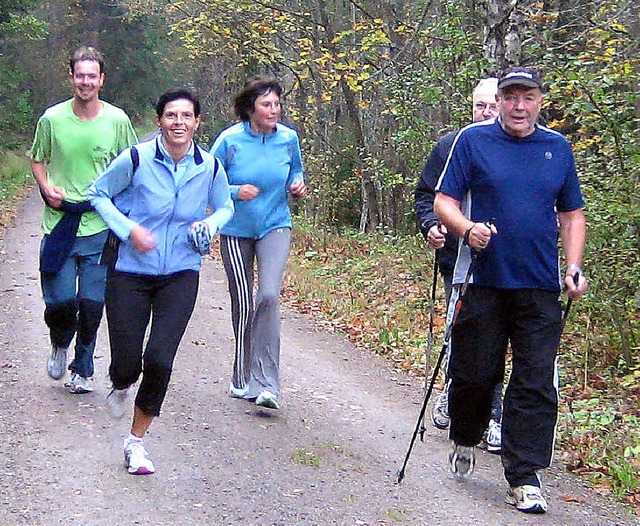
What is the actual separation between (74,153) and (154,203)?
75.6 inches

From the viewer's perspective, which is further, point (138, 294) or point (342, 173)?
point (342, 173)

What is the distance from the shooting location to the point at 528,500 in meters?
5.64

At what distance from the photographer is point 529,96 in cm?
555

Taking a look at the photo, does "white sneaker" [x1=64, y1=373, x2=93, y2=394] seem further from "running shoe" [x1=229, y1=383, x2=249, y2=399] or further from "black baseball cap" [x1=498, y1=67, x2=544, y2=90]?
"black baseball cap" [x1=498, y1=67, x2=544, y2=90]

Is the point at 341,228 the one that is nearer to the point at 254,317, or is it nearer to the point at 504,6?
the point at 504,6

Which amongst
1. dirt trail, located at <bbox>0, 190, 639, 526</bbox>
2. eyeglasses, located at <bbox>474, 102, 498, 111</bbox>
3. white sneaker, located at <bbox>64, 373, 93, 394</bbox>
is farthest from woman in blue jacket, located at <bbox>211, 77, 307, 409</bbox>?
eyeglasses, located at <bbox>474, 102, 498, 111</bbox>

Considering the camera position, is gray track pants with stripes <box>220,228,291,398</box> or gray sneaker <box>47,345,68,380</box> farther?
gray sneaker <box>47,345,68,380</box>

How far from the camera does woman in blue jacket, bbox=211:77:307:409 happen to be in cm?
750

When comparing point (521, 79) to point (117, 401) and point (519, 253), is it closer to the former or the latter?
point (519, 253)

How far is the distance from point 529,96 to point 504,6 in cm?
504

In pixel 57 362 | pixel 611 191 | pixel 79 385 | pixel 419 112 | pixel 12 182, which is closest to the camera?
pixel 79 385

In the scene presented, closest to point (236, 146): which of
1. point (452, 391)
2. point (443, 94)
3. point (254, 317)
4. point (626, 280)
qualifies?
point (254, 317)

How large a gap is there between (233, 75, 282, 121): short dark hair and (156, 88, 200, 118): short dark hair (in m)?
1.41

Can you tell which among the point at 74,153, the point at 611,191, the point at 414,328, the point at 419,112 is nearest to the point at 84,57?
the point at 74,153
